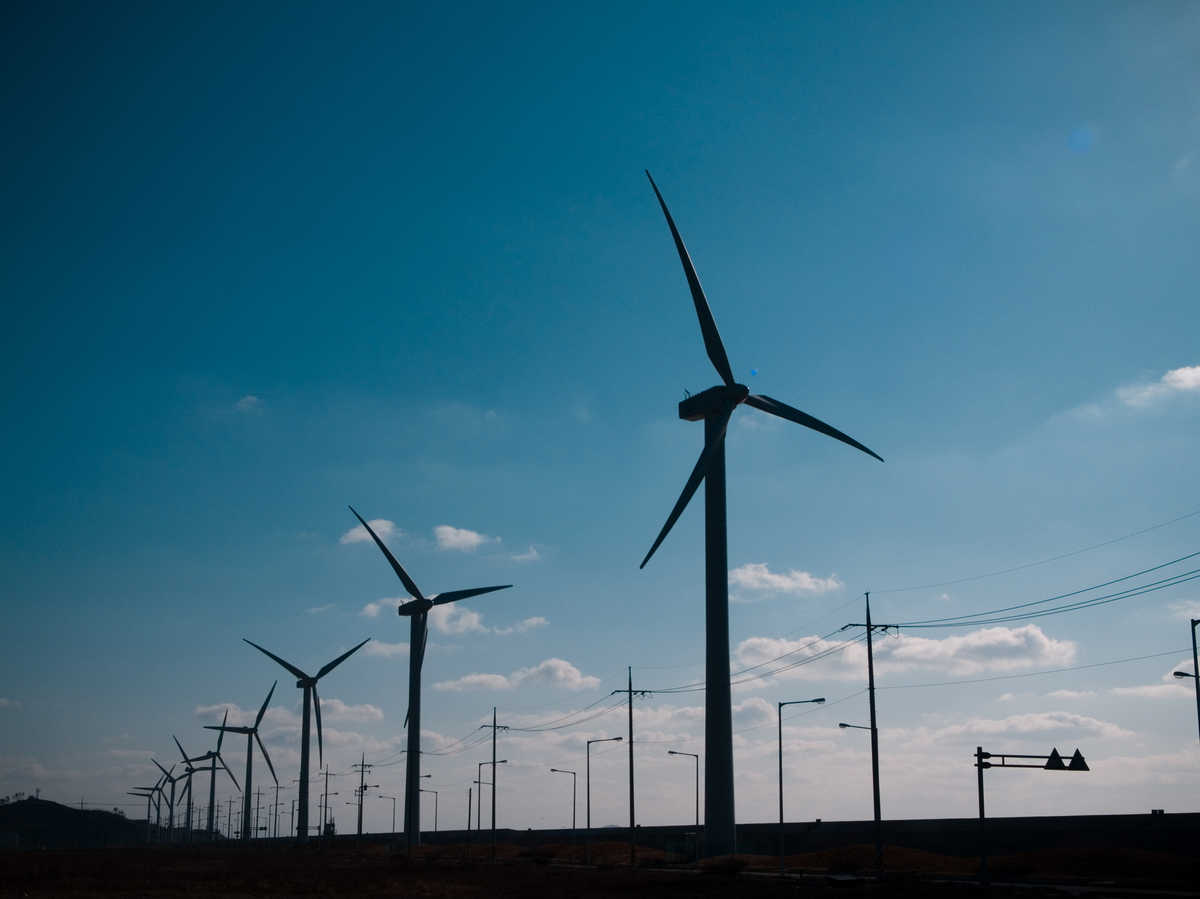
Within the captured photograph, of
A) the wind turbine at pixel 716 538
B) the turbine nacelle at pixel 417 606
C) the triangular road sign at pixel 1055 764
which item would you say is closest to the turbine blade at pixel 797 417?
the wind turbine at pixel 716 538

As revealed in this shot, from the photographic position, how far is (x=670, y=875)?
7575 cm

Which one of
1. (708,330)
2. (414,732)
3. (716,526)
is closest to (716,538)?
(716,526)

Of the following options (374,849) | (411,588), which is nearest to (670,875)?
(411,588)

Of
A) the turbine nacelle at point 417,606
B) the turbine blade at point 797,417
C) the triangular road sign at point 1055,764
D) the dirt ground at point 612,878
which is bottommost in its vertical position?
the dirt ground at point 612,878

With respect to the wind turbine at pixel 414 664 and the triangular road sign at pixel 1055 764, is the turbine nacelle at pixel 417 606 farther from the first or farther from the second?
the triangular road sign at pixel 1055 764

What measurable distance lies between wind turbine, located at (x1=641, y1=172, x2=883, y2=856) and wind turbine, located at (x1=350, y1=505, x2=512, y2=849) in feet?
152

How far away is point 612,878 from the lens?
243 ft

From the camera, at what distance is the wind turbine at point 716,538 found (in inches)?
3049

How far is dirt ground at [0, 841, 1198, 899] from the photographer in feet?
191

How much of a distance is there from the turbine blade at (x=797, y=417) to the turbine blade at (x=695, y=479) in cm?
289

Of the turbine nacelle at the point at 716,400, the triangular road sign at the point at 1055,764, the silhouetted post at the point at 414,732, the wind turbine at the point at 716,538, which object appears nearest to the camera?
the triangular road sign at the point at 1055,764

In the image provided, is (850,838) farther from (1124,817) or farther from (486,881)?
(486,881)

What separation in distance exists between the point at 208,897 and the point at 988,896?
37.1 m

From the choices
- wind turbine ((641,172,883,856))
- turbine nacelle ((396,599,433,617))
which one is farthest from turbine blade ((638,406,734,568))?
turbine nacelle ((396,599,433,617))
